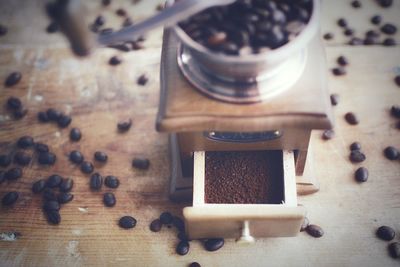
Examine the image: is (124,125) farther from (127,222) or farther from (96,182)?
(127,222)

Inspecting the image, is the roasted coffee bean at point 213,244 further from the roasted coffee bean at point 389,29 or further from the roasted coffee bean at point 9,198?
the roasted coffee bean at point 389,29

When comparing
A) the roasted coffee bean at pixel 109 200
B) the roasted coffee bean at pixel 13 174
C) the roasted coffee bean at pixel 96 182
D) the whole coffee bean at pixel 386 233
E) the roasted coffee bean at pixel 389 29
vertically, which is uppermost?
the roasted coffee bean at pixel 389 29

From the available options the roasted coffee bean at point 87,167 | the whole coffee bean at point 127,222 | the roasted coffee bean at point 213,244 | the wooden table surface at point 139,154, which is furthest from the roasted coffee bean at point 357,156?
the roasted coffee bean at point 87,167

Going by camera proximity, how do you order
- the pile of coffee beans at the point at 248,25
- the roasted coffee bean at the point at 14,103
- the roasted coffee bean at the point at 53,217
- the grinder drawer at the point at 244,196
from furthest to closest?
the roasted coffee bean at the point at 14,103, the roasted coffee bean at the point at 53,217, the grinder drawer at the point at 244,196, the pile of coffee beans at the point at 248,25

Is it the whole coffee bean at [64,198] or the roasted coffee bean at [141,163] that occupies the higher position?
the roasted coffee bean at [141,163]

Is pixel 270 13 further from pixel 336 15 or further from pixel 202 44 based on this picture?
pixel 336 15

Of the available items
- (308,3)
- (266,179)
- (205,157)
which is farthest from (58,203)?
(308,3)

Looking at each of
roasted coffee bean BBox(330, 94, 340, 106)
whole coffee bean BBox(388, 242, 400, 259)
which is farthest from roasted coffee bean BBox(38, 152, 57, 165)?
whole coffee bean BBox(388, 242, 400, 259)
